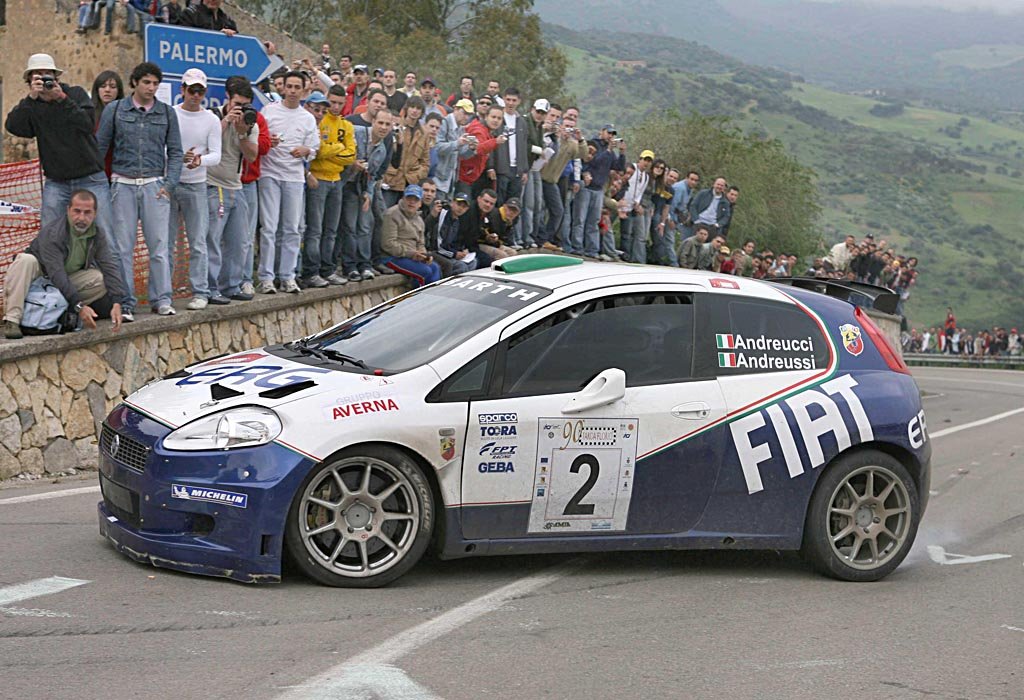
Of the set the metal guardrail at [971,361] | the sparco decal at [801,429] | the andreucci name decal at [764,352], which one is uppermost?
the andreucci name decal at [764,352]

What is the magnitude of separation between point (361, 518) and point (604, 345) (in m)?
1.63

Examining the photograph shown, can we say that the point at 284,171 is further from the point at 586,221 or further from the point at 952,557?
the point at 586,221

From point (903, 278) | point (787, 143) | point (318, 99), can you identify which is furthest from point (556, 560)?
point (787, 143)

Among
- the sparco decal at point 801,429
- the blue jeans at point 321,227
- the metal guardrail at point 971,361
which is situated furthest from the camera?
the metal guardrail at point 971,361

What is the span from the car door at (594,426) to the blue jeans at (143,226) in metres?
5.12

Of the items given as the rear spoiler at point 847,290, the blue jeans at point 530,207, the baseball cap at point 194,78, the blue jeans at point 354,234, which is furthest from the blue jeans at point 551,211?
the rear spoiler at point 847,290

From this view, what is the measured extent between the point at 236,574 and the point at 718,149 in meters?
54.3

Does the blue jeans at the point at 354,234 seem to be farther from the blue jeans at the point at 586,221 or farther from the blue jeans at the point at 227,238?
the blue jeans at the point at 586,221

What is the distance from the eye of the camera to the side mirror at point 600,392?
23.0ft

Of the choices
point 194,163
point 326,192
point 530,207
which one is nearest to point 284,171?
point 326,192

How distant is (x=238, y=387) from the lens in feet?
22.3

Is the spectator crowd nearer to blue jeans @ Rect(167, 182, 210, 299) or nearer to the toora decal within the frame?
blue jeans @ Rect(167, 182, 210, 299)

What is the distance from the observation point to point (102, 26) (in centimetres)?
2239

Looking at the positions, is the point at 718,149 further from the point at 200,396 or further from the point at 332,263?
the point at 200,396
